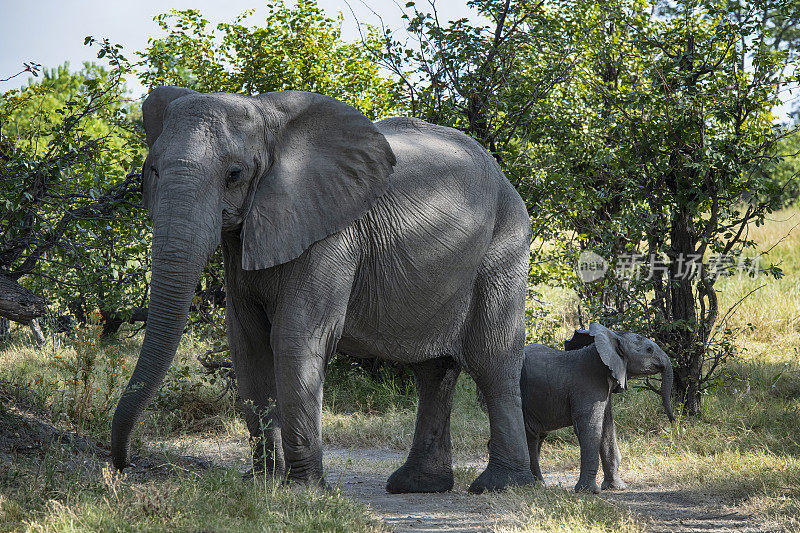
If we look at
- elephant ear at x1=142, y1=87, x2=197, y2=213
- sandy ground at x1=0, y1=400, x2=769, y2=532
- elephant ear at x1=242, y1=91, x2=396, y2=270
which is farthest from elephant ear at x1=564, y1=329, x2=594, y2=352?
elephant ear at x1=142, y1=87, x2=197, y2=213

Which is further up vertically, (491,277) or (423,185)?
(423,185)

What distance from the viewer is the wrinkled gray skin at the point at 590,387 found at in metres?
6.34

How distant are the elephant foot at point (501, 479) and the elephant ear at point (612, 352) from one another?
3.19 ft

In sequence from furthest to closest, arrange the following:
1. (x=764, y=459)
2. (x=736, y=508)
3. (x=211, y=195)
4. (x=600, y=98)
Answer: (x=600, y=98) < (x=764, y=459) < (x=736, y=508) < (x=211, y=195)

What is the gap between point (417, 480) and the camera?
6.36 meters

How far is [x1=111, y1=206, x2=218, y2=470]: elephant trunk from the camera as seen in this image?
15.0 feet

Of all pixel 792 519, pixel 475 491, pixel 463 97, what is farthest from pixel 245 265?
pixel 463 97

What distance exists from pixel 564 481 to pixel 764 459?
1554 millimetres

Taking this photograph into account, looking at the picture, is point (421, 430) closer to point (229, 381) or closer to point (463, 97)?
point (229, 381)

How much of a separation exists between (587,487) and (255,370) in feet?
8.28

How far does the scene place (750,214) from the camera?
27.3ft

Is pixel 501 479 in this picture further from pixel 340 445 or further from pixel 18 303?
pixel 18 303

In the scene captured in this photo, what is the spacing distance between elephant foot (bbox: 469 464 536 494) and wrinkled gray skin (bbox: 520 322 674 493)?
38 centimetres

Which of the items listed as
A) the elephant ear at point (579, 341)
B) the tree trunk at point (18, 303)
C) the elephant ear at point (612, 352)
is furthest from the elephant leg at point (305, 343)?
the elephant ear at point (579, 341)
